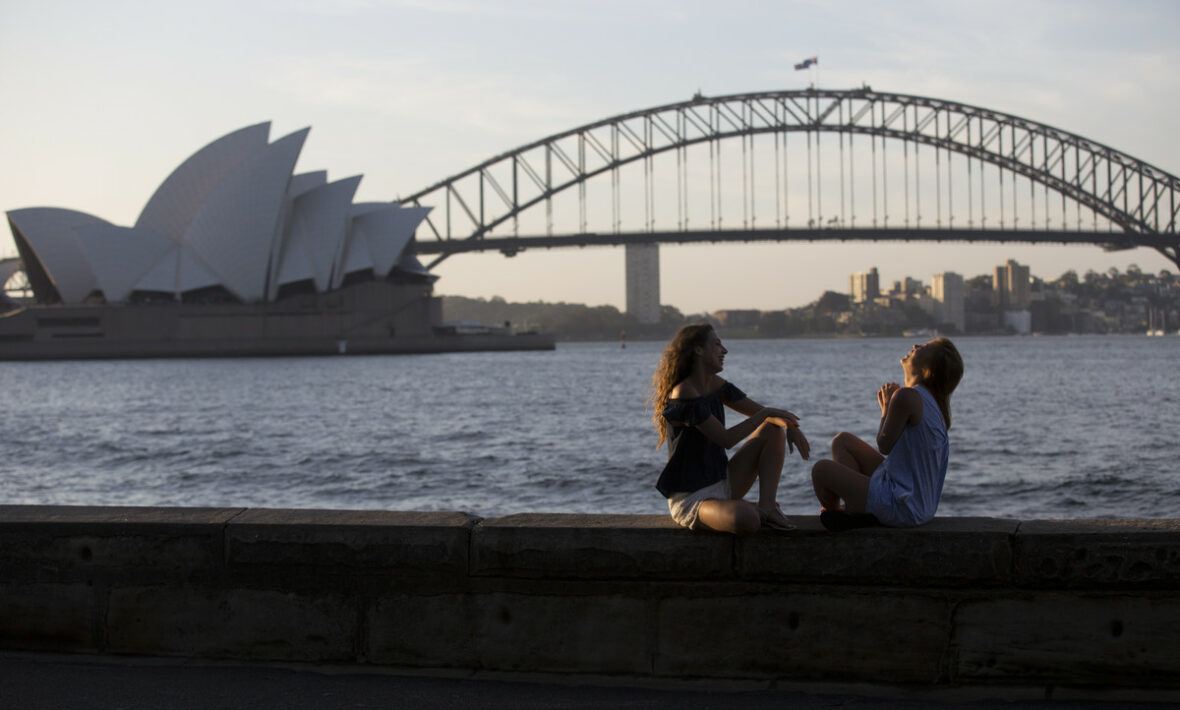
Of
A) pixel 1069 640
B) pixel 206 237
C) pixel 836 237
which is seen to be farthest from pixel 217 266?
pixel 1069 640

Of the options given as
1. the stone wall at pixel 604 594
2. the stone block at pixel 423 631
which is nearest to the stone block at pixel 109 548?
the stone wall at pixel 604 594

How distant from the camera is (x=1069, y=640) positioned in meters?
3.25

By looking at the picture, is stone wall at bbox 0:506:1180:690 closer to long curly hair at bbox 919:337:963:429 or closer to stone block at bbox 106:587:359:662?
stone block at bbox 106:587:359:662

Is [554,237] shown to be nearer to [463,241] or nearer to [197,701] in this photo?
[463,241]

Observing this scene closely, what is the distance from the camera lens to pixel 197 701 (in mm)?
3215

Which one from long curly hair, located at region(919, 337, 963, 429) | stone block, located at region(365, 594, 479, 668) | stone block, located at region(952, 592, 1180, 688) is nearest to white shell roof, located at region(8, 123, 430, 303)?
stone block, located at region(365, 594, 479, 668)

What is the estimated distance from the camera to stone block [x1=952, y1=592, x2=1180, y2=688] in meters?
3.20

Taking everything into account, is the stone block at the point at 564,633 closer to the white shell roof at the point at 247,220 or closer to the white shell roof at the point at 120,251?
the white shell roof at the point at 247,220

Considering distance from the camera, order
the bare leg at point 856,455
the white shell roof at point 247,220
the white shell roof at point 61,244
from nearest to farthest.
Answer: the bare leg at point 856,455
the white shell roof at point 247,220
the white shell roof at point 61,244

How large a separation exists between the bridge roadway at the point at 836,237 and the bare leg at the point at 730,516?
59.5 m

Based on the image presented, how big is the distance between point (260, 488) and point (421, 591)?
10.7 metres

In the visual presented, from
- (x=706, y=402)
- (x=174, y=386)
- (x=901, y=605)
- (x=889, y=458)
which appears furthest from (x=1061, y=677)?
(x=174, y=386)

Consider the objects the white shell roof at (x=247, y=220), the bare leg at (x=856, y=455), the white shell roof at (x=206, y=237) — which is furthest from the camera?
the white shell roof at (x=206, y=237)

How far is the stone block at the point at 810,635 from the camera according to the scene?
3.34m
